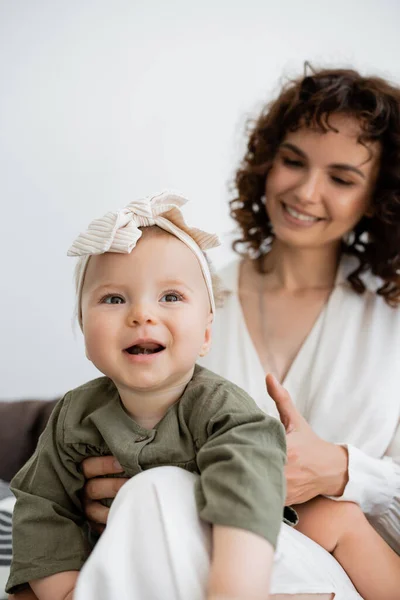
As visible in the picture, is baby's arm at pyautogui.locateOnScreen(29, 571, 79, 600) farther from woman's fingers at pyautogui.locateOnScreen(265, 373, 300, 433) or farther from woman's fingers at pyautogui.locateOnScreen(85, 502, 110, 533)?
woman's fingers at pyautogui.locateOnScreen(265, 373, 300, 433)

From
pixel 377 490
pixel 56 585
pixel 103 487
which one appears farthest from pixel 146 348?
pixel 377 490

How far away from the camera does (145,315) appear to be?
3.30ft

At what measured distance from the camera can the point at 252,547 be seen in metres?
0.88

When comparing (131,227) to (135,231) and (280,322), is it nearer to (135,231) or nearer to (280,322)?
(135,231)

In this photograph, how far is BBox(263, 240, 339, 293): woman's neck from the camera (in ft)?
6.13

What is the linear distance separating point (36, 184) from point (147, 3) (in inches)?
33.6

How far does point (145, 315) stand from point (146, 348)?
2.4 inches

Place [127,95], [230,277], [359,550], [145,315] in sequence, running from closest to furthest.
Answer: [145,315], [359,550], [230,277], [127,95]

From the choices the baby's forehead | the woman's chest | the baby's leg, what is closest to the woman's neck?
the woman's chest

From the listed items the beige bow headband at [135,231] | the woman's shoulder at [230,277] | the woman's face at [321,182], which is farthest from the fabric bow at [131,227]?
the woman's shoulder at [230,277]

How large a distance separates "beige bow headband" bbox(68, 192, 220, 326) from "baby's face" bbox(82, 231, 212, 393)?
2 cm

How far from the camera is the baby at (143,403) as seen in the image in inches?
39.1

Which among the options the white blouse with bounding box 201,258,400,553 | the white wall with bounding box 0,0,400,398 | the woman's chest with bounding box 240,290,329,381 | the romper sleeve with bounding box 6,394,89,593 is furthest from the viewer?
the white wall with bounding box 0,0,400,398

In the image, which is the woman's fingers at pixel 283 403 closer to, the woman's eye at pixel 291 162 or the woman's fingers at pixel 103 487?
the woman's fingers at pixel 103 487
